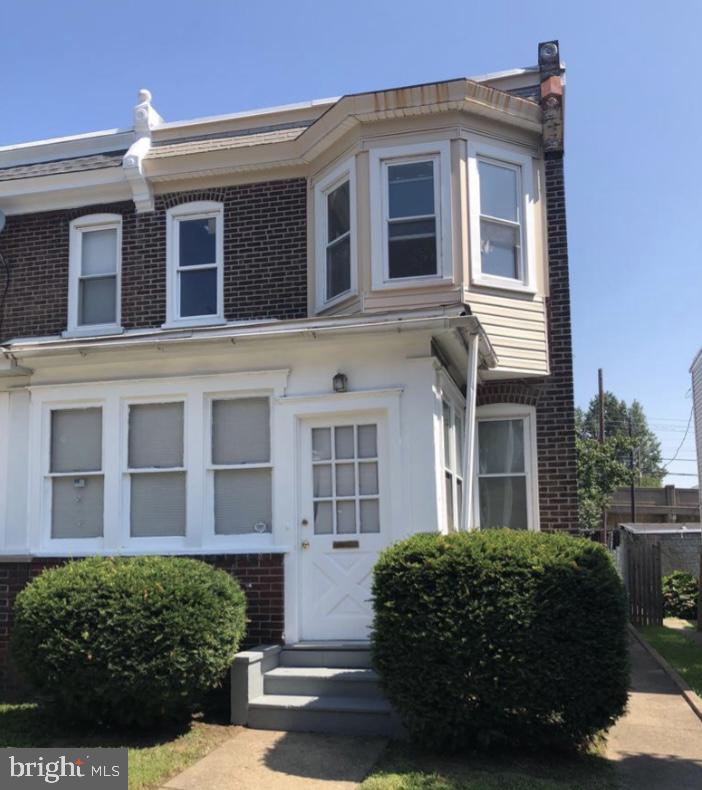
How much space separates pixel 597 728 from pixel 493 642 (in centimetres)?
95

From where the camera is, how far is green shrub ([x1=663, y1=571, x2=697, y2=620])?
17719 mm

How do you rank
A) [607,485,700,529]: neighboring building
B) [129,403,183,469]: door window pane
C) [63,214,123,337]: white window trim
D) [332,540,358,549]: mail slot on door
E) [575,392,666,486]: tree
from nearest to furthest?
[332,540,358,549]: mail slot on door < [129,403,183,469]: door window pane < [63,214,123,337]: white window trim < [607,485,700,529]: neighboring building < [575,392,666,486]: tree

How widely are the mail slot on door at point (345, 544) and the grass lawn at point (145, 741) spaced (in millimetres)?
1893

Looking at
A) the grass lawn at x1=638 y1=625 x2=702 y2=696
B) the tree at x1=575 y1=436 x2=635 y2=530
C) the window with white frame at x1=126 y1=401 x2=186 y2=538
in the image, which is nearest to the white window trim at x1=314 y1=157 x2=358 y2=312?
the window with white frame at x1=126 y1=401 x2=186 y2=538

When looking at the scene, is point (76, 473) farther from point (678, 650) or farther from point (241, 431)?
point (678, 650)

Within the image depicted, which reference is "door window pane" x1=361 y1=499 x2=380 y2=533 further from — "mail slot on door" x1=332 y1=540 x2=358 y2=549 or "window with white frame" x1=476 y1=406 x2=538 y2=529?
"window with white frame" x1=476 y1=406 x2=538 y2=529

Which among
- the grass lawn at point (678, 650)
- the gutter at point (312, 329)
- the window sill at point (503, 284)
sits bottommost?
the grass lawn at point (678, 650)

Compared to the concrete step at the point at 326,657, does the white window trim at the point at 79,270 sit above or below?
above

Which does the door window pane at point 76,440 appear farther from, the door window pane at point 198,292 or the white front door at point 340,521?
the door window pane at point 198,292

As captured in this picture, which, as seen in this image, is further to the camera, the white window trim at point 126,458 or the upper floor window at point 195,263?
the upper floor window at point 195,263

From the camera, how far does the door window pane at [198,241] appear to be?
1120 centimetres

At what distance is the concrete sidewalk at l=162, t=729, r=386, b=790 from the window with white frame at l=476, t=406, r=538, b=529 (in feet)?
13.8

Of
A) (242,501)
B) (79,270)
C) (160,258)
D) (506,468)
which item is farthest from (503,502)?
(79,270)
